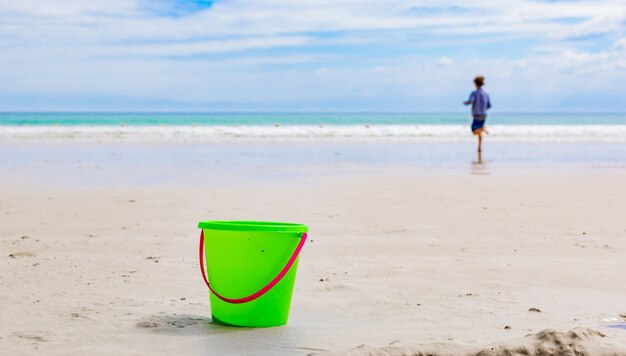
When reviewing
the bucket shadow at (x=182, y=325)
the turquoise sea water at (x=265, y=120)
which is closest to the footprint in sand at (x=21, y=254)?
the bucket shadow at (x=182, y=325)

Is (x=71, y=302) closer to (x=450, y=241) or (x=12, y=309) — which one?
(x=12, y=309)

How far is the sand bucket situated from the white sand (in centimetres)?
8

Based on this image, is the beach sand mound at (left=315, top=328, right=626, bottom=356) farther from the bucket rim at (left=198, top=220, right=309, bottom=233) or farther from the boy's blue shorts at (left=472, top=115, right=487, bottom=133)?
the boy's blue shorts at (left=472, top=115, right=487, bottom=133)

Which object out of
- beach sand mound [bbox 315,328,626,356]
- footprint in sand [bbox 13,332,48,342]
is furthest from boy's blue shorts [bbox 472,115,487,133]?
footprint in sand [bbox 13,332,48,342]

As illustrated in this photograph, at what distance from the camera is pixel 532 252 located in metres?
5.04

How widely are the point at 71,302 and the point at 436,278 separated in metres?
1.98

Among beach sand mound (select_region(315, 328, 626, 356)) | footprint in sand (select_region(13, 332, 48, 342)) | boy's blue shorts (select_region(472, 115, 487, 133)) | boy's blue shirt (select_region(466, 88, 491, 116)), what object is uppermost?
boy's blue shirt (select_region(466, 88, 491, 116))

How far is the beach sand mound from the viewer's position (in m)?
2.71

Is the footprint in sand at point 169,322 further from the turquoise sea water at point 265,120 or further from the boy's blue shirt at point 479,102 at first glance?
the turquoise sea water at point 265,120

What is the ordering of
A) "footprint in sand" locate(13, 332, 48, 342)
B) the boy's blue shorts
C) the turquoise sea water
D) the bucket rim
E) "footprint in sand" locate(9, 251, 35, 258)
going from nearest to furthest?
"footprint in sand" locate(13, 332, 48, 342)
the bucket rim
"footprint in sand" locate(9, 251, 35, 258)
the boy's blue shorts
the turquoise sea water

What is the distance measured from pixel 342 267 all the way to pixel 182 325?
1.49 meters

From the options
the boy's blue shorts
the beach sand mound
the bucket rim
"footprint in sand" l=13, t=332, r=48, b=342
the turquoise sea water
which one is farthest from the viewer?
the turquoise sea water

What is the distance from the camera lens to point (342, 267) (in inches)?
179

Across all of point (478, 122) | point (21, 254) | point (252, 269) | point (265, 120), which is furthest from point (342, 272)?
point (265, 120)
